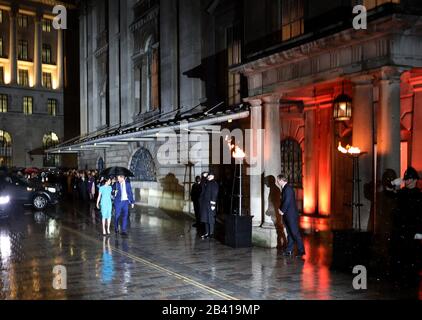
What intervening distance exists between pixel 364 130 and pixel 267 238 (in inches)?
152

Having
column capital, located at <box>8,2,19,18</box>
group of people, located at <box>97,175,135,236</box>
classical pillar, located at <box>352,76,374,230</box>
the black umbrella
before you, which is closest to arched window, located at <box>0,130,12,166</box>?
column capital, located at <box>8,2,19,18</box>

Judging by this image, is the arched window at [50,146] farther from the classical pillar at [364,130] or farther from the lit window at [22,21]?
the classical pillar at [364,130]

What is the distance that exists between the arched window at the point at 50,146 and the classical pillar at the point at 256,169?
52156 millimetres

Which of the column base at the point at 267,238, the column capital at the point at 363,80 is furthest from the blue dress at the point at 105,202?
the column capital at the point at 363,80

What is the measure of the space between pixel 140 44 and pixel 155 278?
21.1 metres

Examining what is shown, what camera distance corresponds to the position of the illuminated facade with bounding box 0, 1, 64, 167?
59.5 metres

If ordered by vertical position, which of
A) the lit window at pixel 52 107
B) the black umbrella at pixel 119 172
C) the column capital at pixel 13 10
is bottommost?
the black umbrella at pixel 119 172

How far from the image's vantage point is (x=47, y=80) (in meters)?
63.7

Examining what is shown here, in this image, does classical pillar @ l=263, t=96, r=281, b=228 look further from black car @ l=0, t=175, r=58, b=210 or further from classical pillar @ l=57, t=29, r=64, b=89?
classical pillar @ l=57, t=29, r=64, b=89

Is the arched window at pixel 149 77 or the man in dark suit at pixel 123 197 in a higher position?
the arched window at pixel 149 77

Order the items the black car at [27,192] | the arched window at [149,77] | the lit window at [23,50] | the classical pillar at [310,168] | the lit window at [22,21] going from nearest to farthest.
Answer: the classical pillar at [310,168] → the black car at [27,192] → the arched window at [149,77] → the lit window at [22,21] → the lit window at [23,50]

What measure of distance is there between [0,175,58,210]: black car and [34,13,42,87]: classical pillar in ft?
134

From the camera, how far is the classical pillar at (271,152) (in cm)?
1328

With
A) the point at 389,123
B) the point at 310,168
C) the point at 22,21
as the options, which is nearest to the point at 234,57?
the point at 310,168
